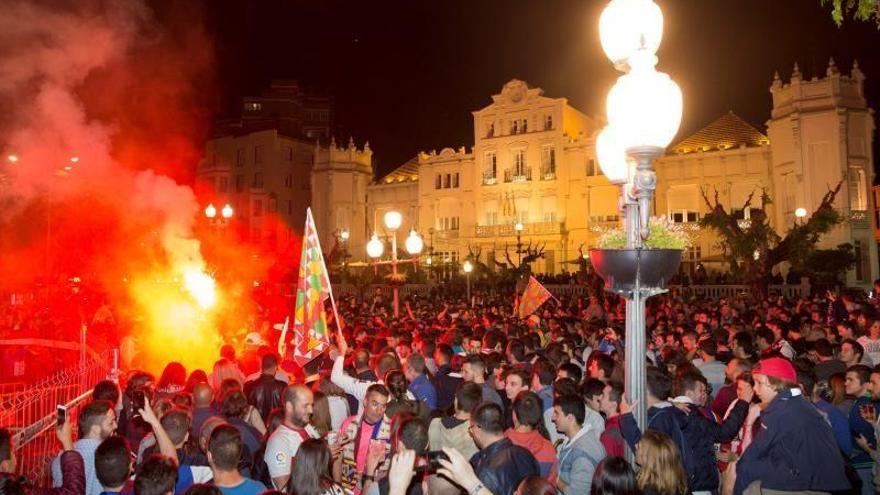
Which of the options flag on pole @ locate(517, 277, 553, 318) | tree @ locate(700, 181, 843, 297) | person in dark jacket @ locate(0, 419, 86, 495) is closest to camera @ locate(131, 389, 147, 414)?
person in dark jacket @ locate(0, 419, 86, 495)

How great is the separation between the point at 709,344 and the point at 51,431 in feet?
31.2

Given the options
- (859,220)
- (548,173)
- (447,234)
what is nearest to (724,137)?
(859,220)

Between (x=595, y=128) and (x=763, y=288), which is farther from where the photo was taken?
(x=595, y=128)

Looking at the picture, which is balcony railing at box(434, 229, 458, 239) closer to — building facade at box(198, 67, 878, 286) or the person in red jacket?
building facade at box(198, 67, 878, 286)

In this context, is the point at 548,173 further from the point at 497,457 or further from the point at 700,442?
the point at 497,457

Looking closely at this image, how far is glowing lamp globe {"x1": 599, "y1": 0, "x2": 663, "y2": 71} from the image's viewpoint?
5.43 m

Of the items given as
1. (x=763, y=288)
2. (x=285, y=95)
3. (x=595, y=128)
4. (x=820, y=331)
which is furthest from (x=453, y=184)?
(x=820, y=331)

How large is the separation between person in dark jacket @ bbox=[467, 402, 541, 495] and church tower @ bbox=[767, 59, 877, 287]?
117ft

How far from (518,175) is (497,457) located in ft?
148

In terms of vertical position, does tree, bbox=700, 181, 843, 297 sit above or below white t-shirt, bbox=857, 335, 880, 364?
above

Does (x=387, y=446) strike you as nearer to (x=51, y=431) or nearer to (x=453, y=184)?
(x=51, y=431)

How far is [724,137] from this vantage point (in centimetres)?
4275

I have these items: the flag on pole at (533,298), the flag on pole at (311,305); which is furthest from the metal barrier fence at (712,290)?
the flag on pole at (311,305)

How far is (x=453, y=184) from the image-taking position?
5216 cm
